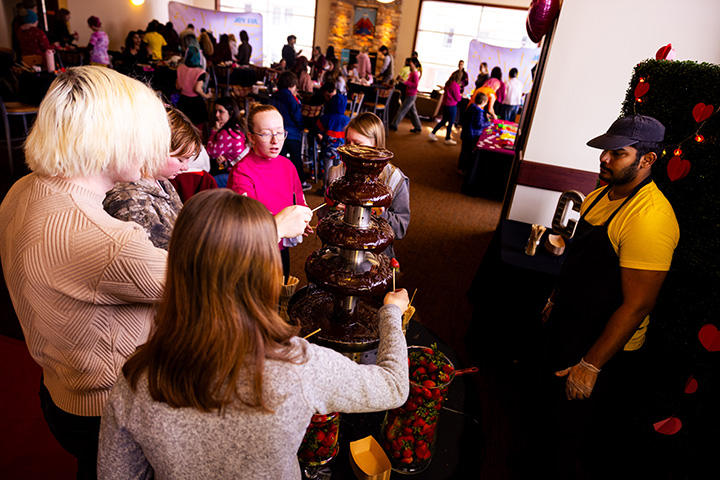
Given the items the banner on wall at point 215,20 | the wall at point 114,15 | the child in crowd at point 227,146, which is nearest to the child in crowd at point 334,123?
the child in crowd at point 227,146

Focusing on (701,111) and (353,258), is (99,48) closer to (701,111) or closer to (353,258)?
(353,258)

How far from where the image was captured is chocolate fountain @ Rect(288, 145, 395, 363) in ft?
3.72

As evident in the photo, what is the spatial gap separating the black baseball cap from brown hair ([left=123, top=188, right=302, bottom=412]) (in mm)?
1360

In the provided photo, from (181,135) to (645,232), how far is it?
1.52 m

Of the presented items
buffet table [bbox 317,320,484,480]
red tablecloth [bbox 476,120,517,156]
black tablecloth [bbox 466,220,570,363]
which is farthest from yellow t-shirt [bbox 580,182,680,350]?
red tablecloth [bbox 476,120,517,156]

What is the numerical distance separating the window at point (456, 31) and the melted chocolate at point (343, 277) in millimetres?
10837

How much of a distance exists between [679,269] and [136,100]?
1.74 metres

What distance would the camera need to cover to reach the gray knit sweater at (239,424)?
27.1 inches

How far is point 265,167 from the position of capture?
2.08m

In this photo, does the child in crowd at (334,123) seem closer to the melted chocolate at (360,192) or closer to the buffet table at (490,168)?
the buffet table at (490,168)

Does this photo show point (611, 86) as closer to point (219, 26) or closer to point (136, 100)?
point (136, 100)

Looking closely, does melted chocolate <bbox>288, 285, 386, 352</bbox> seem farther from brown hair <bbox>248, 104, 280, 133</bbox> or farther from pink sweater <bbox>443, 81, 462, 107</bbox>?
pink sweater <bbox>443, 81, 462, 107</bbox>

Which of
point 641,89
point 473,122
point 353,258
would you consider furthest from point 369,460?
point 473,122

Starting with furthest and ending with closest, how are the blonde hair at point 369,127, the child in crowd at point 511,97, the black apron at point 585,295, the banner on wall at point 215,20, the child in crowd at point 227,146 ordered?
1. the banner on wall at point 215,20
2. the child in crowd at point 511,97
3. the child in crowd at point 227,146
4. the blonde hair at point 369,127
5. the black apron at point 585,295
